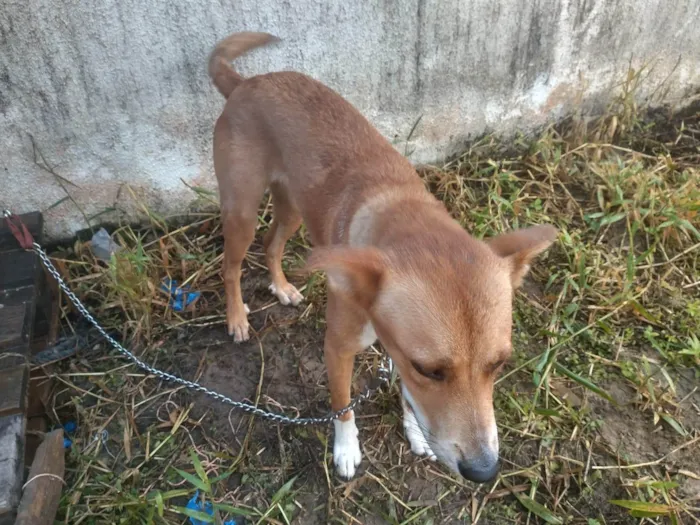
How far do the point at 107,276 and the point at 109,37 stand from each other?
1.54m

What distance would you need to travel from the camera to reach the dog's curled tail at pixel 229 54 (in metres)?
3.21

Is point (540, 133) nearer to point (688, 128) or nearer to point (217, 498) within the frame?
point (688, 128)

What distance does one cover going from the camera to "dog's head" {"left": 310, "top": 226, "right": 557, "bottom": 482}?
188 cm

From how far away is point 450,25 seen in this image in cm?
406

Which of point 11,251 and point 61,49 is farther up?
point 61,49

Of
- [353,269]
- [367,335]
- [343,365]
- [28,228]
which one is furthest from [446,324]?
[28,228]

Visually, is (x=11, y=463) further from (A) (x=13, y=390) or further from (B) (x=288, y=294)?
(B) (x=288, y=294)

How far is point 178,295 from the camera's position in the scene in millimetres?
3736

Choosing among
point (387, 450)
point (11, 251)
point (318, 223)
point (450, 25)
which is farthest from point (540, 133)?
point (11, 251)

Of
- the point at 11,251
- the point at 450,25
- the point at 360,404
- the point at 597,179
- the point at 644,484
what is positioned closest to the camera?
the point at 644,484

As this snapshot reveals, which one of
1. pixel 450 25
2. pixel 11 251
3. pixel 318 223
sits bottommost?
pixel 11 251

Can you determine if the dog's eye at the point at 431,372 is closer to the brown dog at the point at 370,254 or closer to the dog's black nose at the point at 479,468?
the brown dog at the point at 370,254

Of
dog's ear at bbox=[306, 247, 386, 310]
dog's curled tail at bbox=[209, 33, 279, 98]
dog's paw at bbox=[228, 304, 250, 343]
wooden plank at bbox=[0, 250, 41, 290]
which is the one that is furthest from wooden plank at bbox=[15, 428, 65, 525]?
dog's curled tail at bbox=[209, 33, 279, 98]

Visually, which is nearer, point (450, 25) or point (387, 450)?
point (387, 450)
